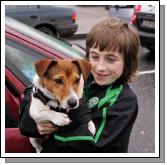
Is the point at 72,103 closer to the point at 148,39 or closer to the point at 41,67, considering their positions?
the point at 41,67

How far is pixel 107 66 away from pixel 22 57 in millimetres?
904

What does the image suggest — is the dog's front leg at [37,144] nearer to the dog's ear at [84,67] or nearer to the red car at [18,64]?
the red car at [18,64]

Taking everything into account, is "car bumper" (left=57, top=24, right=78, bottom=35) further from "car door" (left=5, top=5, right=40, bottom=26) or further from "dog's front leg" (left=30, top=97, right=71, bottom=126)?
"dog's front leg" (left=30, top=97, right=71, bottom=126)

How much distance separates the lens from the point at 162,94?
2441mm

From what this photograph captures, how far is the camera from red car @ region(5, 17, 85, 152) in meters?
2.49

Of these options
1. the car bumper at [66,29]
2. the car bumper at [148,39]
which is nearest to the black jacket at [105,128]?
the car bumper at [148,39]

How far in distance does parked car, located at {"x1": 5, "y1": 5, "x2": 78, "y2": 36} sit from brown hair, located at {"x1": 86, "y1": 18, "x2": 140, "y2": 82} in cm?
699

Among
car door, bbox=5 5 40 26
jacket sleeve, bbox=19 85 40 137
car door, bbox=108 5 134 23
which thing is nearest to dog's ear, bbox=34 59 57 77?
jacket sleeve, bbox=19 85 40 137

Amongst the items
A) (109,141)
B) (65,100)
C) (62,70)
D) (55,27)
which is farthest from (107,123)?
(55,27)

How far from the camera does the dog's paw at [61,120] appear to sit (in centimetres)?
215

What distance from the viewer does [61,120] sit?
2158 millimetres

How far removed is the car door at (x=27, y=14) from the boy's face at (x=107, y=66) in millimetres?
6980

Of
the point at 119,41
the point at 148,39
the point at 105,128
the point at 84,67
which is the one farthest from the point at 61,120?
the point at 148,39

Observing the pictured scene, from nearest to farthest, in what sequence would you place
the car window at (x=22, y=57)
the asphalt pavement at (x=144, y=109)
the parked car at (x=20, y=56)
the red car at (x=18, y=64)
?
1. the red car at (x=18, y=64)
2. the parked car at (x=20, y=56)
3. the car window at (x=22, y=57)
4. the asphalt pavement at (x=144, y=109)
